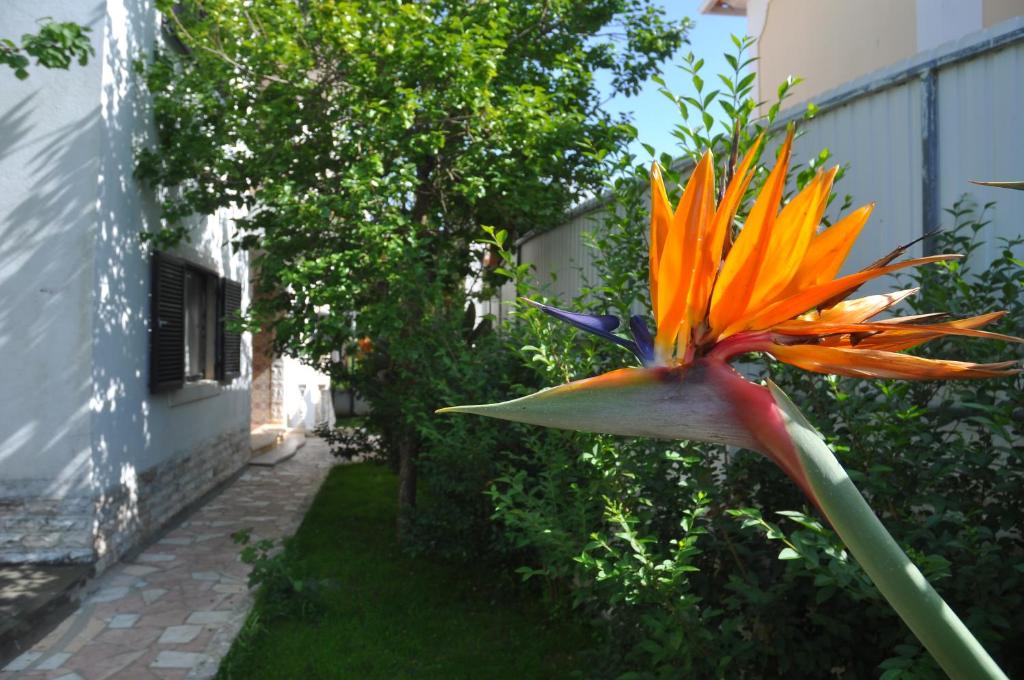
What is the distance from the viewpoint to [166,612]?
5930 millimetres

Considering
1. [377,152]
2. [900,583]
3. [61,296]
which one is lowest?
[900,583]

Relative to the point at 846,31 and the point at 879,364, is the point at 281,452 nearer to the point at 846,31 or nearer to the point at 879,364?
the point at 846,31

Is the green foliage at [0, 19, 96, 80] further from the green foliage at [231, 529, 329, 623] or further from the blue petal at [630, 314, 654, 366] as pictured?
the blue petal at [630, 314, 654, 366]

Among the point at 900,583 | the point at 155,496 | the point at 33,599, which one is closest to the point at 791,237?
the point at 900,583

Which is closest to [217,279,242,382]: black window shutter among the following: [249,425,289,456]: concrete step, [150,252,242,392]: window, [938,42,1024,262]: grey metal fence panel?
[150,252,242,392]: window

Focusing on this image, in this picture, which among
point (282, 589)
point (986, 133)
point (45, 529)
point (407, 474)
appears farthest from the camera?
point (407, 474)

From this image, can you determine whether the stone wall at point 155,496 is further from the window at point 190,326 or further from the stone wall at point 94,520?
the window at point 190,326

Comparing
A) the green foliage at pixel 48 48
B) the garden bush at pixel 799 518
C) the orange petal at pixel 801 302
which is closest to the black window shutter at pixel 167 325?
the green foliage at pixel 48 48

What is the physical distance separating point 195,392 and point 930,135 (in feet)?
24.8

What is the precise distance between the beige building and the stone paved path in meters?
5.30

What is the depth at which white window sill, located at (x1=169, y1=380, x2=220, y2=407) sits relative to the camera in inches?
329

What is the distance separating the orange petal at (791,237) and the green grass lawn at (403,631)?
4157 millimetres

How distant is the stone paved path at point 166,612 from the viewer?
4.97 meters

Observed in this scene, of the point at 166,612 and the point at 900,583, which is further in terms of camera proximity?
the point at 166,612
